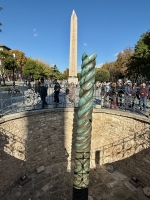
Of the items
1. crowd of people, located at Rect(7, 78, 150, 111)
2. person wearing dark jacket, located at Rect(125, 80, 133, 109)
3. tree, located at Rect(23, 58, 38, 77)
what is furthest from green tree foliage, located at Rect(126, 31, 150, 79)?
tree, located at Rect(23, 58, 38, 77)

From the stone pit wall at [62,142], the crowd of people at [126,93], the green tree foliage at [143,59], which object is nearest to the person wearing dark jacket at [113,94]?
the crowd of people at [126,93]

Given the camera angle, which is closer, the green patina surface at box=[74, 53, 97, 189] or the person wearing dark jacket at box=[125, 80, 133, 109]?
the green patina surface at box=[74, 53, 97, 189]

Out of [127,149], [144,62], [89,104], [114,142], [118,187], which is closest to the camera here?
[89,104]

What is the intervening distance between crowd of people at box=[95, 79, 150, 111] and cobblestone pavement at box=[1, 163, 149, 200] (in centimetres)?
419

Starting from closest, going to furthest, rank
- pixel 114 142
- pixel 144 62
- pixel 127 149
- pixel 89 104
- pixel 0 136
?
pixel 89 104 < pixel 0 136 < pixel 127 149 < pixel 114 142 < pixel 144 62

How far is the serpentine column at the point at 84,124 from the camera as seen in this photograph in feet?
10.3

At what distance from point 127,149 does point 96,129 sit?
221 centimetres

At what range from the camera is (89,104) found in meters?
3.26

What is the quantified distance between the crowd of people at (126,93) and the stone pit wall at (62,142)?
0.88 metres

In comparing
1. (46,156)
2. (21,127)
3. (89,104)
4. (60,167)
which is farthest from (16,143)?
(89,104)

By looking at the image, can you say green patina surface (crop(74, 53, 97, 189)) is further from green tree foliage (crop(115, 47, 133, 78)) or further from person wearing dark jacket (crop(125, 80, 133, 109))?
green tree foliage (crop(115, 47, 133, 78))

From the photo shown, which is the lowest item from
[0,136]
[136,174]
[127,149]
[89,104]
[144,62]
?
[136,174]

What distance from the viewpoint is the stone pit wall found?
25.7ft

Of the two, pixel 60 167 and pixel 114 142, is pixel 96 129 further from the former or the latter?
pixel 60 167
